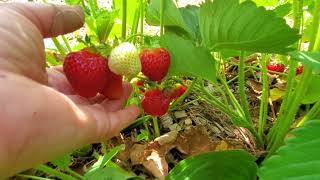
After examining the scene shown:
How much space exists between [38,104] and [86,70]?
10cm

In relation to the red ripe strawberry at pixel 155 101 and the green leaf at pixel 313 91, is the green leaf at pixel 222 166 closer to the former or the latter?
the red ripe strawberry at pixel 155 101

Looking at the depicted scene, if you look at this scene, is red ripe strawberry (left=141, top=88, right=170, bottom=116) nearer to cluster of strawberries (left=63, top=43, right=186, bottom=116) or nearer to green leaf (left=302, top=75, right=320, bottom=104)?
cluster of strawberries (left=63, top=43, right=186, bottom=116)

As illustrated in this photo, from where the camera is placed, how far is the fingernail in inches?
40.4

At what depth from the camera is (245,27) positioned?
38.0 inches

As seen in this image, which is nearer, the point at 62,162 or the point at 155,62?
the point at 155,62

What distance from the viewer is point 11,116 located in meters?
0.85

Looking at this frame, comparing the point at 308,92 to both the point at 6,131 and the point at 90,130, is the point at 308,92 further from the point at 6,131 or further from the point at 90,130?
the point at 6,131

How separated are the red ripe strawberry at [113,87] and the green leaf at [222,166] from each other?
0.20 m

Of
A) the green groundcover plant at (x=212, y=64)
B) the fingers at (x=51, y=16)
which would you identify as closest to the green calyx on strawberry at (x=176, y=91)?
the green groundcover plant at (x=212, y=64)

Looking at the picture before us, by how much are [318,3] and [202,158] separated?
386 millimetres

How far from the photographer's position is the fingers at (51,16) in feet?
3.30

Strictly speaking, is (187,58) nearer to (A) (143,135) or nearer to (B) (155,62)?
(B) (155,62)

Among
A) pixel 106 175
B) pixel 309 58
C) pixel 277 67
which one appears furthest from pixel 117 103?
pixel 277 67

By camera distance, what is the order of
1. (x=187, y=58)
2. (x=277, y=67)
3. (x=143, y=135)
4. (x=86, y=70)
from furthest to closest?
(x=277, y=67) → (x=143, y=135) → (x=187, y=58) → (x=86, y=70)
